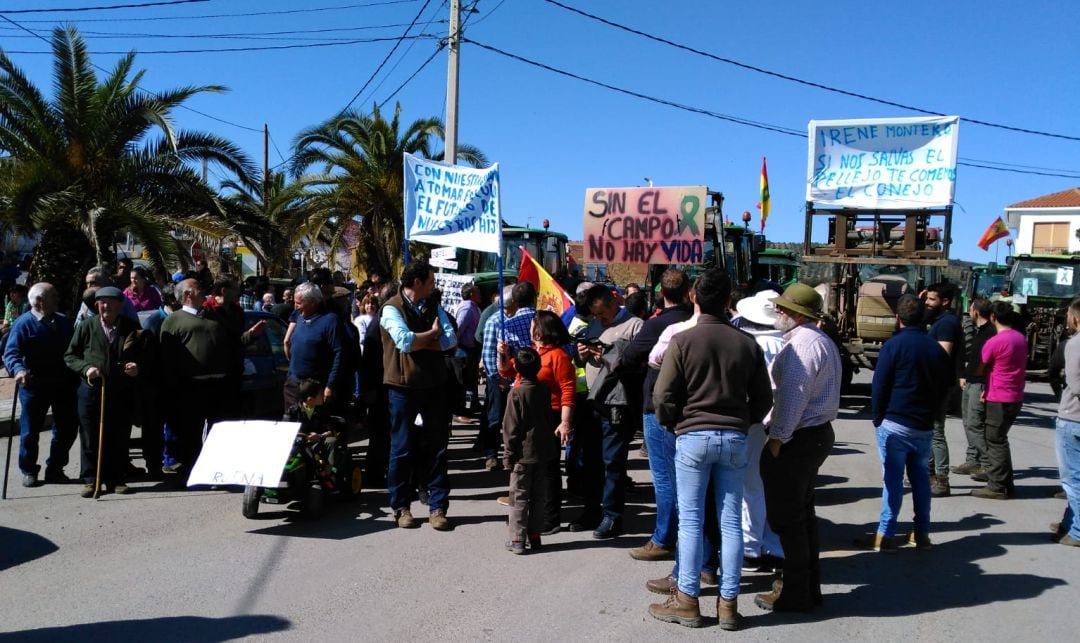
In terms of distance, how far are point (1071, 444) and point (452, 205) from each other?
525 centimetres

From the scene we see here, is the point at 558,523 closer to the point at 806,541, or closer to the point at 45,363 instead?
the point at 806,541

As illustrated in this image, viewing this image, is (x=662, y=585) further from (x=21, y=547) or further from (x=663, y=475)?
(x=21, y=547)

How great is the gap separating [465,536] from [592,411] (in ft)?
4.52

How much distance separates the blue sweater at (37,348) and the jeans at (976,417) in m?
8.50

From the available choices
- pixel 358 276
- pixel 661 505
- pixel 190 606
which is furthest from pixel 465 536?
pixel 358 276

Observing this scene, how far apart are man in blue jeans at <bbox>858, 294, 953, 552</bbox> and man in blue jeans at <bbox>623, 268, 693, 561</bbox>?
1.63 metres

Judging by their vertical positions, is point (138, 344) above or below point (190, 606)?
above

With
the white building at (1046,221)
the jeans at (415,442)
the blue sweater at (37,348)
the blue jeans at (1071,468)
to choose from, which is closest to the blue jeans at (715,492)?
the jeans at (415,442)

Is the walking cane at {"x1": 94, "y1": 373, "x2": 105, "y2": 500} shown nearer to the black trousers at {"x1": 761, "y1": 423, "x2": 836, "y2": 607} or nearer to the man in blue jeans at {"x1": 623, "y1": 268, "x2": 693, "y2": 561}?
the man in blue jeans at {"x1": 623, "y1": 268, "x2": 693, "y2": 561}

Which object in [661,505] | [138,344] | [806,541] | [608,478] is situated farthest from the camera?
[138,344]

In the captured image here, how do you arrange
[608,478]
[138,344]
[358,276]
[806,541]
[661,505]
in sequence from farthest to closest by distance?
[358,276], [138,344], [608,478], [661,505], [806,541]

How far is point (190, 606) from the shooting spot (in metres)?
4.59

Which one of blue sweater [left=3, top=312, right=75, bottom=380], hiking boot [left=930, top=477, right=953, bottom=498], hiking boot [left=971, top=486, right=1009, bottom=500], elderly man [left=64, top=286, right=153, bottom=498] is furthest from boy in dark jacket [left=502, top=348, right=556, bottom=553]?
hiking boot [left=971, top=486, right=1009, bottom=500]

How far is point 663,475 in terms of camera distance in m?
5.34
